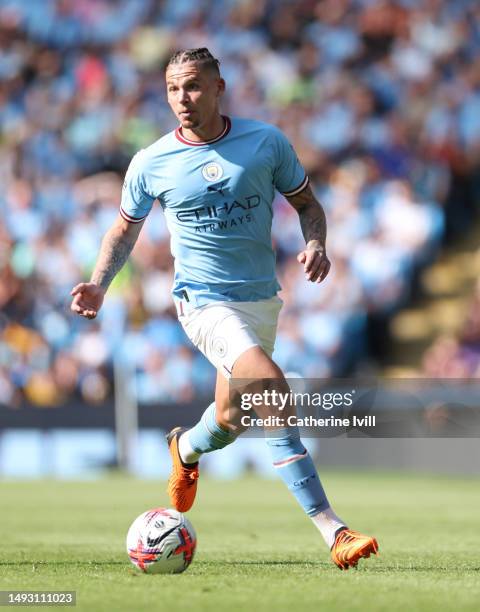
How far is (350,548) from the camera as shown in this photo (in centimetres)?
658

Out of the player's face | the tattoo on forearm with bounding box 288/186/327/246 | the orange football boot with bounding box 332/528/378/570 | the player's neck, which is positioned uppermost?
the player's face

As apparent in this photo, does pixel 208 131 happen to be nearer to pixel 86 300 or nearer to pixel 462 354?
pixel 86 300

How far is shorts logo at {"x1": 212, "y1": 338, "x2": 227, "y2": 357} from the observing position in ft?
23.4

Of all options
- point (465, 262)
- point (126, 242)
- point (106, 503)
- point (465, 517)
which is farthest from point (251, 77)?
point (126, 242)

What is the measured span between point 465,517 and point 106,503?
358cm

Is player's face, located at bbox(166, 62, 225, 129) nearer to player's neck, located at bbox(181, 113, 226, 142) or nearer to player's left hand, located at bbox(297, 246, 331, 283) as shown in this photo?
player's neck, located at bbox(181, 113, 226, 142)

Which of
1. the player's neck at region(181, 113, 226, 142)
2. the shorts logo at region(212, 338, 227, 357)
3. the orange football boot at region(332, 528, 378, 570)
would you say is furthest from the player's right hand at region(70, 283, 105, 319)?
the orange football boot at region(332, 528, 378, 570)

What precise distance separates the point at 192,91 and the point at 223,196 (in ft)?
1.92

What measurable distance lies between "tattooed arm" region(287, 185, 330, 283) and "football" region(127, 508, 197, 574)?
1452mm

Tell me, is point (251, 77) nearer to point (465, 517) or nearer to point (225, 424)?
point (465, 517)

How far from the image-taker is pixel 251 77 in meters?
21.8


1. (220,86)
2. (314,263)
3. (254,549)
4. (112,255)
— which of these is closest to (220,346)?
(314,263)

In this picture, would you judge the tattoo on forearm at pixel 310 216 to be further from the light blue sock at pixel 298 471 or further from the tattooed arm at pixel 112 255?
the light blue sock at pixel 298 471

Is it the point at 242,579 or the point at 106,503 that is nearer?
the point at 242,579
